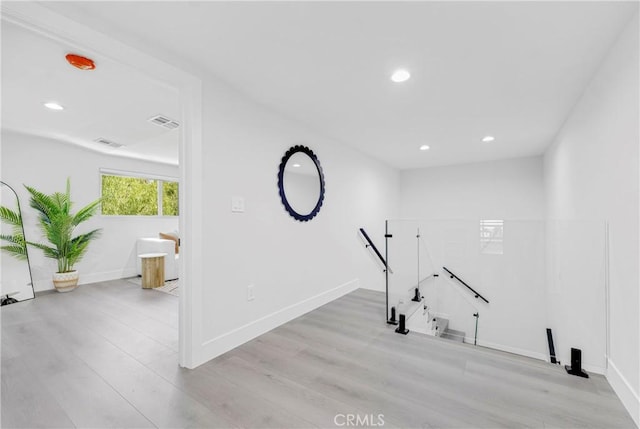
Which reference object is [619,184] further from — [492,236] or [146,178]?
[146,178]

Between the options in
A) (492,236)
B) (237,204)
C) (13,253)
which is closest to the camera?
(237,204)

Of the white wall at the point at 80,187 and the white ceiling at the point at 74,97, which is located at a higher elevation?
the white ceiling at the point at 74,97

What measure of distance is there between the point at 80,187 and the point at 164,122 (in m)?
2.57

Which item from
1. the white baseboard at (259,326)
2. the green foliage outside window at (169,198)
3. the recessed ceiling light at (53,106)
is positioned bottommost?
the white baseboard at (259,326)

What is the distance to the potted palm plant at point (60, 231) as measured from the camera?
3994 millimetres

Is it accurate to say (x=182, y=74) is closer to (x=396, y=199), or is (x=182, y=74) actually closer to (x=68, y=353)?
(x=68, y=353)

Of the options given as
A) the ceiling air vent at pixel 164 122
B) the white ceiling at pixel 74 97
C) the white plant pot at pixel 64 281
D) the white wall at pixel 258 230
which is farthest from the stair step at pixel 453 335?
the white plant pot at pixel 64 281

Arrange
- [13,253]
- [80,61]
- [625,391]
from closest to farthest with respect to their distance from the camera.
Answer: [625,391] < [80,61] < [13,253]

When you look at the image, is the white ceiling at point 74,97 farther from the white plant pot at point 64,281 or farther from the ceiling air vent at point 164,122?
the white plant pot at point 64,281

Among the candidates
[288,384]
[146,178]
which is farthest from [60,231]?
[288,384]

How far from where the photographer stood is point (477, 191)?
520 cm

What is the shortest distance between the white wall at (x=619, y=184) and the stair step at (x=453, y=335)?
1.10 meters

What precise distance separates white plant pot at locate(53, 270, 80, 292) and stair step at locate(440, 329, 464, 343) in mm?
5208

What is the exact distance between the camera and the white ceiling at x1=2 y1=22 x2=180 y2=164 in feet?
6.21
